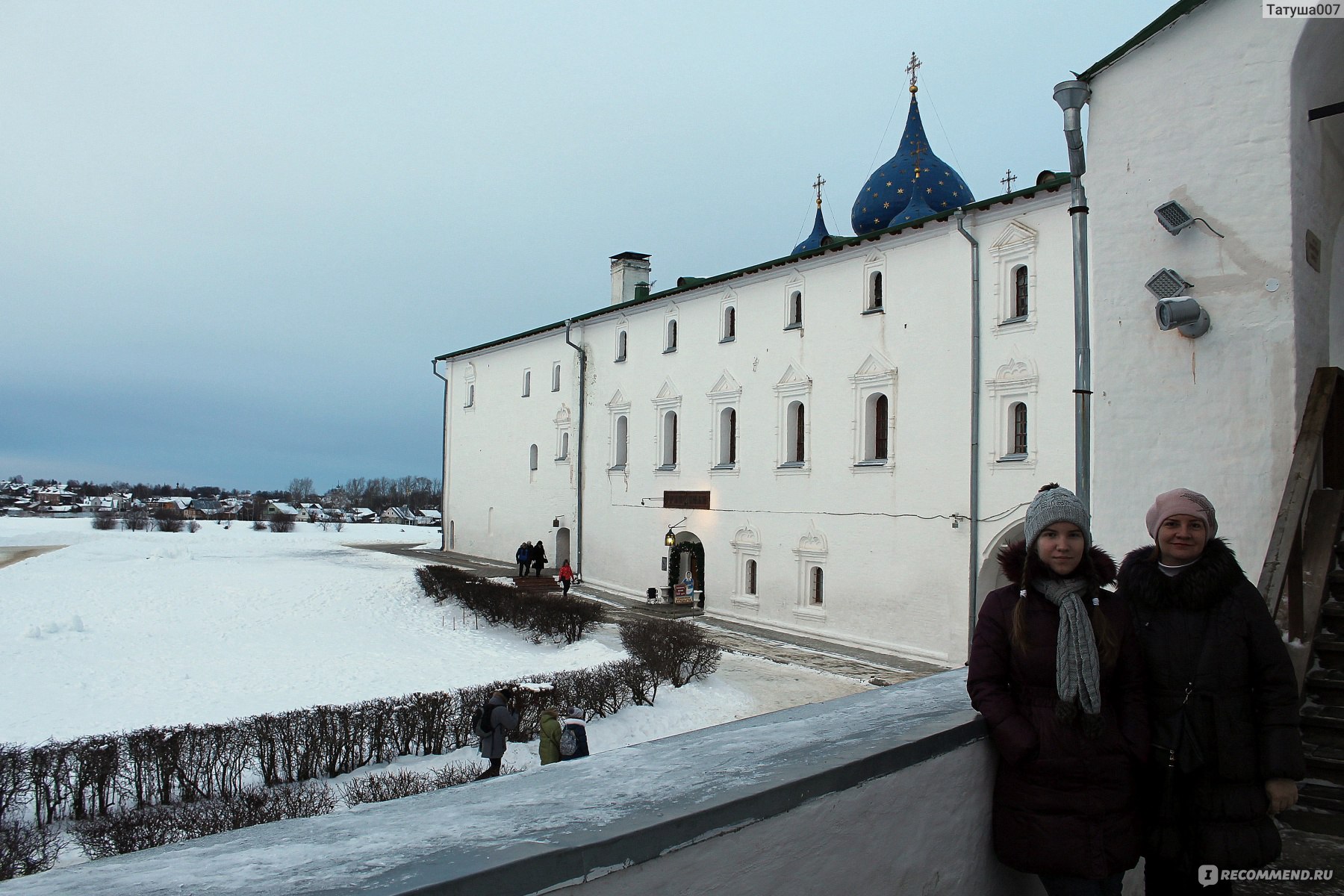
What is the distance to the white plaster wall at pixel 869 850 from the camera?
73.2 inches

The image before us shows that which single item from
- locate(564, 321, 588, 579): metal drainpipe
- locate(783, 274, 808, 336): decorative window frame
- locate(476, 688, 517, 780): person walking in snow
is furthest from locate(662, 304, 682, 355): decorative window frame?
locate(476, 688, 517, 780): person walking in snow

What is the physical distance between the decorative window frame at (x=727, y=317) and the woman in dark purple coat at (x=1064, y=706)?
2087 centimetres

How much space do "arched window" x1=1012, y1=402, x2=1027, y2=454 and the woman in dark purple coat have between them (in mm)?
14622

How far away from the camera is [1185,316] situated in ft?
18.9

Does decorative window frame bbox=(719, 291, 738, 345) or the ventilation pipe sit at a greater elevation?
decorative window frame bbox=(719, 291, 738, 345)

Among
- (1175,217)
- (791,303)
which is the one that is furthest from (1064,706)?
Result: (791,303)

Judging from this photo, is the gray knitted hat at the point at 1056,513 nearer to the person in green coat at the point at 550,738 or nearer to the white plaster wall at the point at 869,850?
the white plaster wall at the point at 869,850

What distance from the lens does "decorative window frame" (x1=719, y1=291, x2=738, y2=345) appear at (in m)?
23.3

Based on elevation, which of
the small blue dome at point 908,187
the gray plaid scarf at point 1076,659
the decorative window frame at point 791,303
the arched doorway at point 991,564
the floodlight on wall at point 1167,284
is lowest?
the arched doorway at point 991,564

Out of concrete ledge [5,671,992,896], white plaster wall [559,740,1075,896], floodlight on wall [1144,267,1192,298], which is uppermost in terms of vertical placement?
floodlight on wall [1144,267,1192,298]

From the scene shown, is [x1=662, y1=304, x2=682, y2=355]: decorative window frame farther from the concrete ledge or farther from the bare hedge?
the concrete ledge

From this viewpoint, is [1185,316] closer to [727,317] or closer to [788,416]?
[788,416]

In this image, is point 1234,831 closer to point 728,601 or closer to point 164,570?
point 728,601

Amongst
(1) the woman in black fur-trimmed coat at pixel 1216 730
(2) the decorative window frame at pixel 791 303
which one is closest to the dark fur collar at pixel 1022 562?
(1) the woman in black fur-trimmed coat at pixel 1216 730
